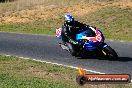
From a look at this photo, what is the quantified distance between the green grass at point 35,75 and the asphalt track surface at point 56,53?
1.26 metres

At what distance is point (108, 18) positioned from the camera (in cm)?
3159

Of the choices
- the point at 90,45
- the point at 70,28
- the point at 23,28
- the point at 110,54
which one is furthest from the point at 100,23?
the point at 110,54

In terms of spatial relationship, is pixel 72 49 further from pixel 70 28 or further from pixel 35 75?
pixel 35 75

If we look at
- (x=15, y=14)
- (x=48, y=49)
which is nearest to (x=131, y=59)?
(x=48, y=49)

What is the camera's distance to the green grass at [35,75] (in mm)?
11195

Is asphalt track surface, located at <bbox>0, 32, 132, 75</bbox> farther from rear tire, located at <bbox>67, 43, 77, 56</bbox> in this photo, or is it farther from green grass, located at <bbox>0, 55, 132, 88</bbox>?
green grass, located at <bbox>0, 55, 132, 88</bbox>

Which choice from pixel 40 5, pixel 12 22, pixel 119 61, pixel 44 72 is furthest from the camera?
pixel 40 5

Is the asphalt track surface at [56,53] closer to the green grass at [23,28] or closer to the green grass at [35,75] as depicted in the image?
the green grass at [35,75]

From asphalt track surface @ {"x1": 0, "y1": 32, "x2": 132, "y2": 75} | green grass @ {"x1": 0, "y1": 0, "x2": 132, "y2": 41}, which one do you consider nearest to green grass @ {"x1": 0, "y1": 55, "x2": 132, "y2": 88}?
asphalt track surface @ {"x1": 0, "y1": 32, "x2": 132, "y2": 75}

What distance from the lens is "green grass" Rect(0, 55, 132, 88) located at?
441 inches

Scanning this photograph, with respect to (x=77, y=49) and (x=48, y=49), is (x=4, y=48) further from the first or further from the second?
(x=77, y=49)

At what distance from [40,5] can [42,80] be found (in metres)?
29.3

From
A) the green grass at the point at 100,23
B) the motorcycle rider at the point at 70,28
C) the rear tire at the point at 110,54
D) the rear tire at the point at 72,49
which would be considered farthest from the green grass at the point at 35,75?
the green grass at the point at 100,23

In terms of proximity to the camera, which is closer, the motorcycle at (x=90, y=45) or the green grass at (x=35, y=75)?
the green grass at (x=35, y=75)
